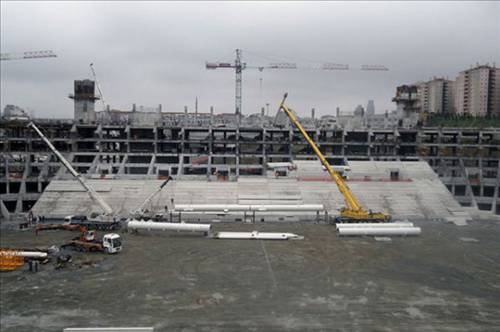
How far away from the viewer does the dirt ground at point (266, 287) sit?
2475 cm

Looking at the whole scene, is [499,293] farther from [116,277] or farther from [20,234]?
[20,234]

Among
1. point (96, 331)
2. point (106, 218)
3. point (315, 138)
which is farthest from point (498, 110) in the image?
point (96, 331)

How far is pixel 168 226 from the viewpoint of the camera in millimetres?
48500

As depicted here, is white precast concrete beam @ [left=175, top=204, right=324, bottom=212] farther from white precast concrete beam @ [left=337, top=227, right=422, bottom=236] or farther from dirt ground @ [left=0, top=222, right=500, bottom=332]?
dirt ground @ [left=0, top=222, right=500, bottom=332]

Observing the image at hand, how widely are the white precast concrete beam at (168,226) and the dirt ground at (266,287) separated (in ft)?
6.08

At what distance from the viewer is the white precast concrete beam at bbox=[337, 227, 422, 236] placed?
48.2 m

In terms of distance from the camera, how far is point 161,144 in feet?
293

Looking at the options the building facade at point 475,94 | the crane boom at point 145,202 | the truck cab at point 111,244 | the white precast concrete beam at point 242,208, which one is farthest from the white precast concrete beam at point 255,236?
the building facade at point 475,94

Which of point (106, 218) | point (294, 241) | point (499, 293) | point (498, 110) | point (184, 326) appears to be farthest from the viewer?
point (498, 110)

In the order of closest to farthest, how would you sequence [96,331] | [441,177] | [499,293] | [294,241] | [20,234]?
[96,331]
[499,293]
[294,241]
[20,234]
[441,177]

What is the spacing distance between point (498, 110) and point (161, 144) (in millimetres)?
63922

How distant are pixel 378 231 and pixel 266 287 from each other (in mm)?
22459

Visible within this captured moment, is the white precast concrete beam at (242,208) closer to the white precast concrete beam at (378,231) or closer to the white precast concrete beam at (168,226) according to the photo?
the white precast concrete beam at (168,226)

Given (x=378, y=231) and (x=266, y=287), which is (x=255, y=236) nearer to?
(x=378, y=231)
